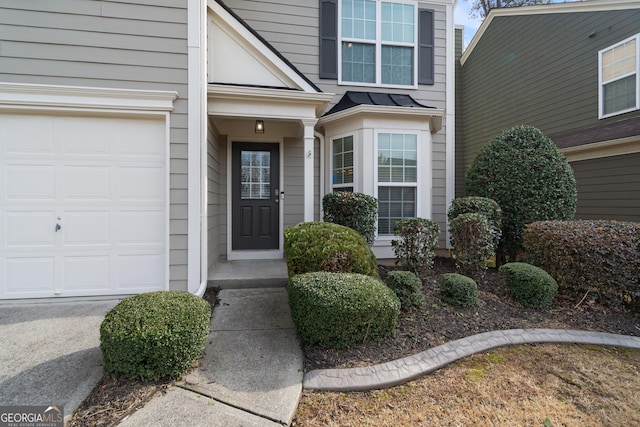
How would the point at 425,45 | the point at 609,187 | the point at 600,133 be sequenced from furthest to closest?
the point at 600,133, the point at 609,187, the point at 425,45

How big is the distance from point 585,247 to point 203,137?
15.5ft

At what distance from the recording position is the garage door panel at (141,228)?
3.63 m

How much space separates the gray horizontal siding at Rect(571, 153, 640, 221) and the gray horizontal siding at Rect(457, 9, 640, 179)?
4.70 feet

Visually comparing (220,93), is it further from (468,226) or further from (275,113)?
(468,226)

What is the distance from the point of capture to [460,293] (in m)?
3.39

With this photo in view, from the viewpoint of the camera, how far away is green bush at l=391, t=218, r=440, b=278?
4121mm

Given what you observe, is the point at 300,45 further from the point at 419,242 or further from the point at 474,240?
the point at 474,240

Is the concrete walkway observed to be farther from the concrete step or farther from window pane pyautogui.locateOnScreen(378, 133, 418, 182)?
window pane pyautogui.locateOnScreen(378, 133, 418, 182)

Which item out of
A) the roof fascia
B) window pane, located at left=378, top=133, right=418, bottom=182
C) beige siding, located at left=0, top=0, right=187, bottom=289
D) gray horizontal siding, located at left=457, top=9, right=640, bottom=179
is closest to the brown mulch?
window pane, located at left=378, top=133, right=418, bottom=182

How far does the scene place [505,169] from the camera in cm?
497

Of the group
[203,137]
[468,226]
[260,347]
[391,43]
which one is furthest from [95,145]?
[391,43]

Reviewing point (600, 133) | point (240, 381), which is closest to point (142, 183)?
point (240, 381)

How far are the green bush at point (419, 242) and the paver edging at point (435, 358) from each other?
4.52 feet

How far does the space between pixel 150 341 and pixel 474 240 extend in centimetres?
377
